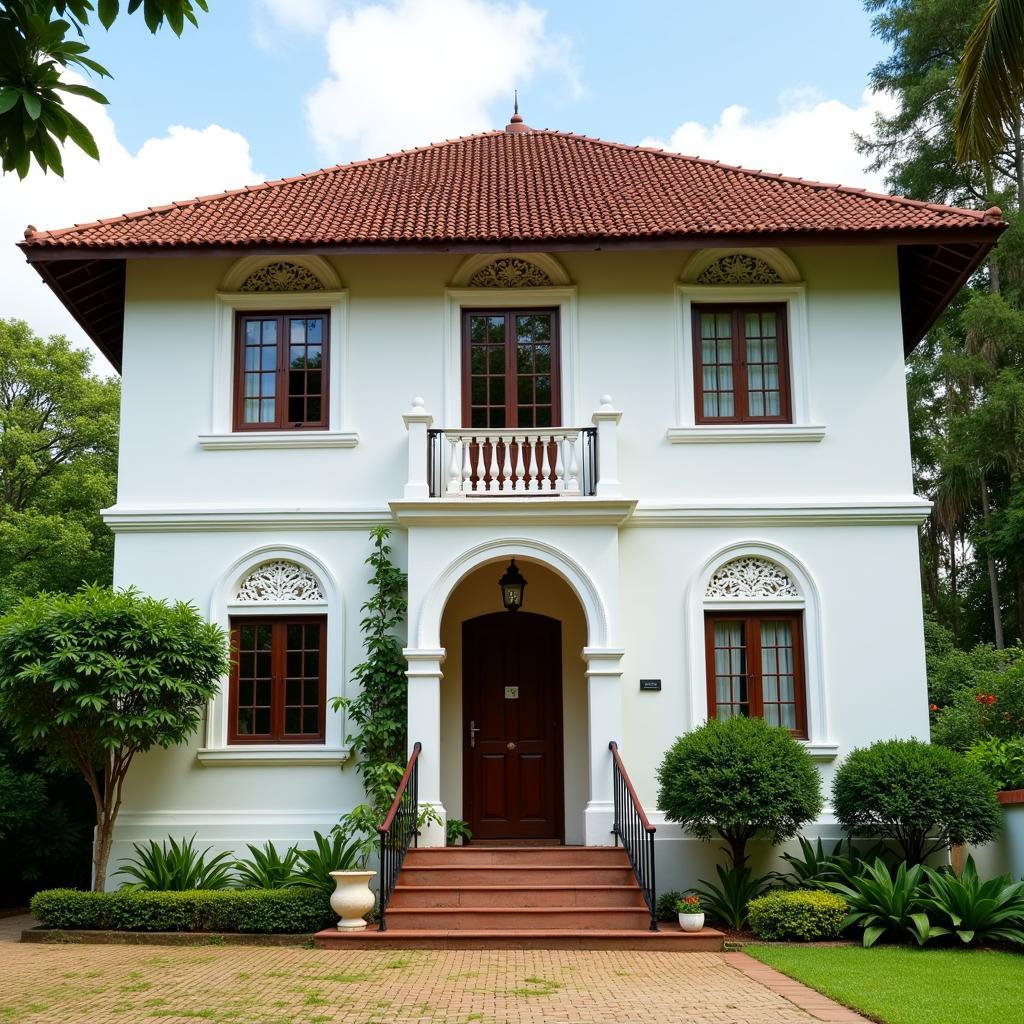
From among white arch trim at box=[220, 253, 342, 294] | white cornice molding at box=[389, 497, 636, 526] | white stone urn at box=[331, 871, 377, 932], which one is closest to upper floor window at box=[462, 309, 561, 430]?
white cornice molding at box=[389, 497, 636, 526]

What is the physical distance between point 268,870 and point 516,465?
5184 mm

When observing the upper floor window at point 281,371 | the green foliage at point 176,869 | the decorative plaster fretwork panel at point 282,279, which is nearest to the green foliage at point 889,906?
the green foliage at point 176,869

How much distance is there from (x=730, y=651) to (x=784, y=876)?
2503 mm

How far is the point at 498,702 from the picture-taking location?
14.2 m

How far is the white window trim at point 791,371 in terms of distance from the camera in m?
13.7

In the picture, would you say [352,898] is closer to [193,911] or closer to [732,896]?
[193,911]

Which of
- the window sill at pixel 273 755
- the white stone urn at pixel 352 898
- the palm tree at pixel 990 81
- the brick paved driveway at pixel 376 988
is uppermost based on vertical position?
the palm tree at pixel 990 81

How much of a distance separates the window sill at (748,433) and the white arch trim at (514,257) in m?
2.31

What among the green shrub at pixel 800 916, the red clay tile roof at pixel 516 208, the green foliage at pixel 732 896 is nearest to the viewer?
the green shrub at pixel 800 916

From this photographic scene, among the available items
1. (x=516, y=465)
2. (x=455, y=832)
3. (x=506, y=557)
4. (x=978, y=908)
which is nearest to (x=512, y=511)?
(x=506, y=557)

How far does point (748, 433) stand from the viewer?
13.7m

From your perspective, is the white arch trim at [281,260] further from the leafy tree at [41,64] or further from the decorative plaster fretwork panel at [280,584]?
the leafy tree at [41,64]

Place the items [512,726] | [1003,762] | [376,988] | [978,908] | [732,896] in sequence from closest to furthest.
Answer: [376,988] < [978,908] < [732,896] < [1003,762] < [512,726]

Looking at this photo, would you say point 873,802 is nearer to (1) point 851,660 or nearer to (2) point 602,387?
(1) point 851,660
